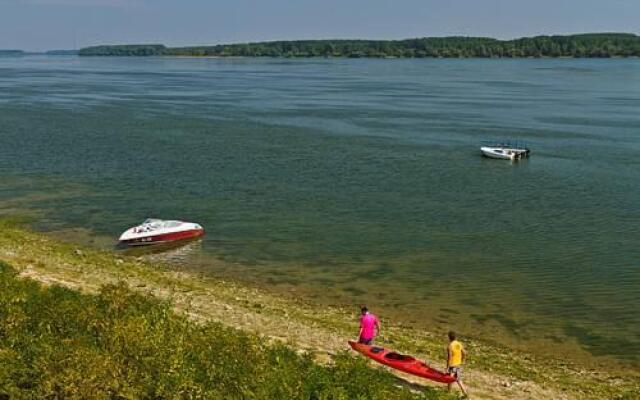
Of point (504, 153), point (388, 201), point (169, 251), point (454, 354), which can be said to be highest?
point (504, 153)

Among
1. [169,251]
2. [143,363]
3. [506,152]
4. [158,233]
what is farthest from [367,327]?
[506,152]

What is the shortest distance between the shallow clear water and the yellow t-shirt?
27.8ft

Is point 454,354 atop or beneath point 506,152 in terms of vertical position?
beneath

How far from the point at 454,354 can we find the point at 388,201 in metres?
30.3

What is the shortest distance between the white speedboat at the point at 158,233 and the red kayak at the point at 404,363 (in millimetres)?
20803

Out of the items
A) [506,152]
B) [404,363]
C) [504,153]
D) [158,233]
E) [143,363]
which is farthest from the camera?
[506,152]

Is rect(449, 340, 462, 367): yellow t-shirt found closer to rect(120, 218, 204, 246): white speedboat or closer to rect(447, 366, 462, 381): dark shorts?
rect(447, 366, 462, 381): dark shorts

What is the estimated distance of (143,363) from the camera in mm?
15898

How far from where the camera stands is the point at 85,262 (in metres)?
35.1

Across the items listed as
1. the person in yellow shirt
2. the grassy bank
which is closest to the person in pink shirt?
the grassy bank

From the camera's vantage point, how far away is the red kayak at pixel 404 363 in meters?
20.8

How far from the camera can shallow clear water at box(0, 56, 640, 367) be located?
3247 cm

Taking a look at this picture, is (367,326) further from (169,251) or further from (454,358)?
(169,251)

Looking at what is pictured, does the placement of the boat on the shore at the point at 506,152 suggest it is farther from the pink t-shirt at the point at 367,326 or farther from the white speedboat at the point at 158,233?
the pink t-shirt at the point at 367,326
